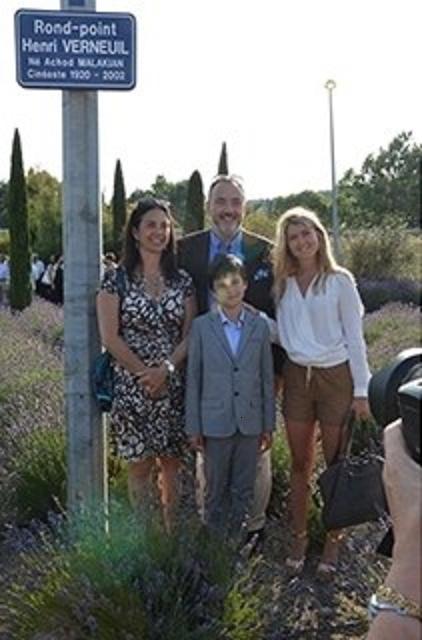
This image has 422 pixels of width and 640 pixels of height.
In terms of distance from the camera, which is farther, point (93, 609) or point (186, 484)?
point (186, 484)

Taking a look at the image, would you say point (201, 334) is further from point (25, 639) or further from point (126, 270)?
point (25, 639)

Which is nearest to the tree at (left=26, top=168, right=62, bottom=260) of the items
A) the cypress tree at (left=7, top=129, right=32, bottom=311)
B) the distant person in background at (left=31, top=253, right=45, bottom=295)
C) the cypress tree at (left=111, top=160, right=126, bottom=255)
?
the cypress tree at (left=111, top=160, right=126, bottom=255)

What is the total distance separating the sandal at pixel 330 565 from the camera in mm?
4836

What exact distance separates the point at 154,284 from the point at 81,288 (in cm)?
38

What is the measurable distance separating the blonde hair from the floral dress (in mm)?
403

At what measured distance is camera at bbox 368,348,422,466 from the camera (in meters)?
1.19

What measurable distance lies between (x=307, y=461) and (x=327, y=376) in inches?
19.2

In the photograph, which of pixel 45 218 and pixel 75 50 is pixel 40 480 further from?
pixel 45 218

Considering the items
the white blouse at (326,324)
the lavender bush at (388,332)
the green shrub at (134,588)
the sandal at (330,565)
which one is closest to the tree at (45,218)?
the lavender bush at (388,332)

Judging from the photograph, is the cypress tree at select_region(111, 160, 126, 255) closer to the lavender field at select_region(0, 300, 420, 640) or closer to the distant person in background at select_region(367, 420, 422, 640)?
the lavender field at select_region(0, 300, 420, 640)

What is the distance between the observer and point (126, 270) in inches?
177

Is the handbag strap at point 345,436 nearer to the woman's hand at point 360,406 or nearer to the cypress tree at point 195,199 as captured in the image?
the woman's hand at point 360,406

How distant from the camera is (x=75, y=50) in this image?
13.0ft

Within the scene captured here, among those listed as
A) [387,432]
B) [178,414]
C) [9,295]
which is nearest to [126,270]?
[178,414]
